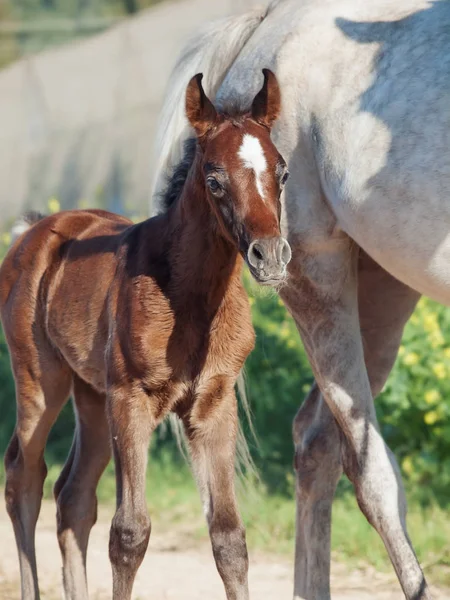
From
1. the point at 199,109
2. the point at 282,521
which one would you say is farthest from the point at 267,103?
the point at 282,521

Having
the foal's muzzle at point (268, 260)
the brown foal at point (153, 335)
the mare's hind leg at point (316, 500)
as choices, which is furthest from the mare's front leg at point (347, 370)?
the foal's muzzle at point (268, 260)

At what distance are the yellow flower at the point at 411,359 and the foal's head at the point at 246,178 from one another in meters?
2.68

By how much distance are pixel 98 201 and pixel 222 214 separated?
23.3 feet

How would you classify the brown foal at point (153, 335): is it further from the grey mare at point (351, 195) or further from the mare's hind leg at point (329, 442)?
the mare's hind leg at point (329, 442)

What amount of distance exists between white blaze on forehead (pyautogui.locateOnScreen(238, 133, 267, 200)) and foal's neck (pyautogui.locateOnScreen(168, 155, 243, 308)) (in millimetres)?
335

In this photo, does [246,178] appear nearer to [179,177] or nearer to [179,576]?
[179,177]

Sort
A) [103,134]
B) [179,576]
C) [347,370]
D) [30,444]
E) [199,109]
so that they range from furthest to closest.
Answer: [103,134], [179,576], [30,444], [347,370], [199,109]

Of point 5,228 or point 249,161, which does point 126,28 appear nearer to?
point 5,228

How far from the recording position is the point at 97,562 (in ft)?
17.4

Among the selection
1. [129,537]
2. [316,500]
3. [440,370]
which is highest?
[129,537]

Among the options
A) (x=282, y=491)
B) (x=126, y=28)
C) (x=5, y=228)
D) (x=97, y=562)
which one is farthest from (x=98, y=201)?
(x=97, y=562)

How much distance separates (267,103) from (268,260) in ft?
2.16

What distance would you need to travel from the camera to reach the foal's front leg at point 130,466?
3.44 m

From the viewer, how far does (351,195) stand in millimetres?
3854
